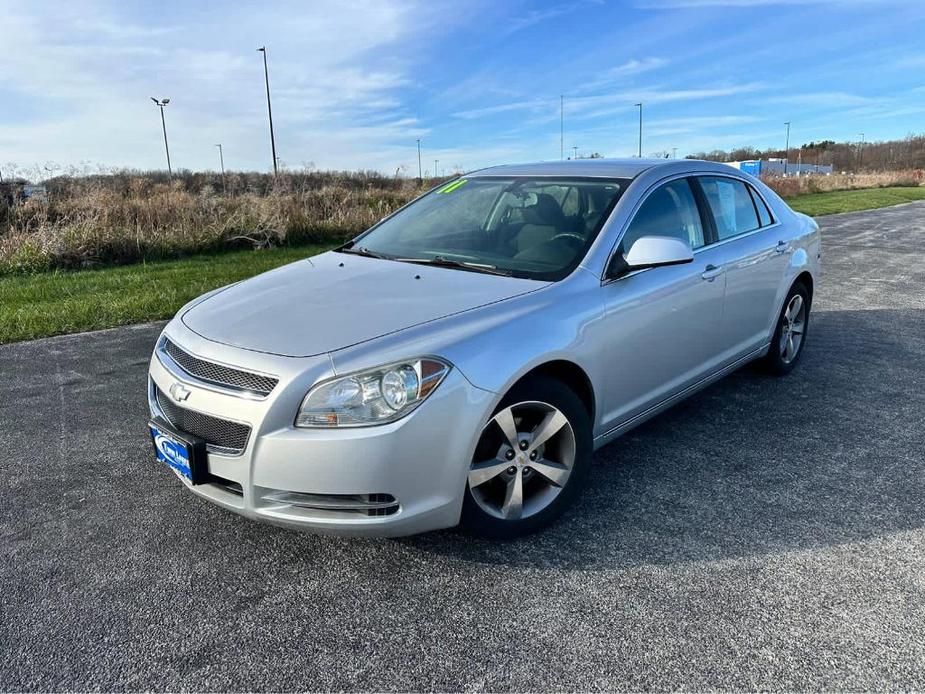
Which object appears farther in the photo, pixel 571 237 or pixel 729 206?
pixel 729 206

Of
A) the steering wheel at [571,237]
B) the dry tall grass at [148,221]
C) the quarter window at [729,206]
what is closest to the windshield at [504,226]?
the steering wheel at [571,237]

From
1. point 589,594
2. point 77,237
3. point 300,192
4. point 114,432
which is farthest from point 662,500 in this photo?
point 300,192

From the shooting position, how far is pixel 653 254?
3248 mm

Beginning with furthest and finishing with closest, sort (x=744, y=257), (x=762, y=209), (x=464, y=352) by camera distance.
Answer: (x=762, y=209), (x=744, y=257), (x=464, y=352)

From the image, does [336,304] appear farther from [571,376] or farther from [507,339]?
[571,376]

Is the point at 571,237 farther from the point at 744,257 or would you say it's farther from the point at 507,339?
the point at 744,257

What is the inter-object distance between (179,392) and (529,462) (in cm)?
146

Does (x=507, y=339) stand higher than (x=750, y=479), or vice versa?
(x=507, y=339)

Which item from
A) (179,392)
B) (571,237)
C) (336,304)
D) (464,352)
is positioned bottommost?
(179,392)

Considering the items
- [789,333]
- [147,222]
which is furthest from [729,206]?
[147,222]

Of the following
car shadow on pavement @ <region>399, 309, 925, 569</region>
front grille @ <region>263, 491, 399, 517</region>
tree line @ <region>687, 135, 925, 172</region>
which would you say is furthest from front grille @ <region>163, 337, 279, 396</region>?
tree line @ <region>687, 135, 925, 172</region>

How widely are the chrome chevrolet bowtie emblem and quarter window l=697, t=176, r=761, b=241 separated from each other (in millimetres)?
3152

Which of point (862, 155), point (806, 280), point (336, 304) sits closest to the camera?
point (336, 304)

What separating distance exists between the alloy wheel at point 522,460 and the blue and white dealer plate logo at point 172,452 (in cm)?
111
